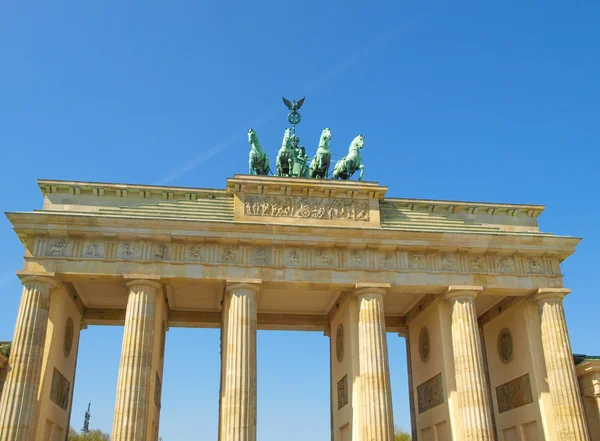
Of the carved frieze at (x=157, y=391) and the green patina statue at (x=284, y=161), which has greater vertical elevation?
the green patina statue at (x=284, y=161)

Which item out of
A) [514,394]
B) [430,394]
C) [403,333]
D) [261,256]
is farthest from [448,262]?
[261,256]

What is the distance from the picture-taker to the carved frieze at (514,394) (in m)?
28.1

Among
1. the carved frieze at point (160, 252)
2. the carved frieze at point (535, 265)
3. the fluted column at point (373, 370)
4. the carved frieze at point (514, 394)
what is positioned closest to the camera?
the fluted column at point (373, 370)

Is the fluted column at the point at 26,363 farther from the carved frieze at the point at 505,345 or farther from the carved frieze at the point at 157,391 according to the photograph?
the carved frieze at the point at 505,345

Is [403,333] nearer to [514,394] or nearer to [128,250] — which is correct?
[514,394]

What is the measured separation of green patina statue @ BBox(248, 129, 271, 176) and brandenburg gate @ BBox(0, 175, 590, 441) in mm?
2119

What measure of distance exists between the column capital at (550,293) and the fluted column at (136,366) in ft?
57.8

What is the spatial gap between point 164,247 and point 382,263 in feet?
32.7

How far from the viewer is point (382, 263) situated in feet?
90.3

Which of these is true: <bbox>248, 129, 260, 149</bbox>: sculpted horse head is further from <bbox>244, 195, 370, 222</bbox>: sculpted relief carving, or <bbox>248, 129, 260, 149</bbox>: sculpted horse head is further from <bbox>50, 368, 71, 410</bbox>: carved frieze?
<bbox>50, 368, 71, 410</bbox>: carved frieze

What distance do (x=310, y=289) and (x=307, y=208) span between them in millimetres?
3935

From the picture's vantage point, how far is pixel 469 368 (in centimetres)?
2627

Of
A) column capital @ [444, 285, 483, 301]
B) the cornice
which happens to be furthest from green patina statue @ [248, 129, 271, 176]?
column capital @ [444, 285, 483, 301]

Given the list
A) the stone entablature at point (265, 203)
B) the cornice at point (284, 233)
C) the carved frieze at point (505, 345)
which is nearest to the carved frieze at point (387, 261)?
the cornice at point (284, 233)
